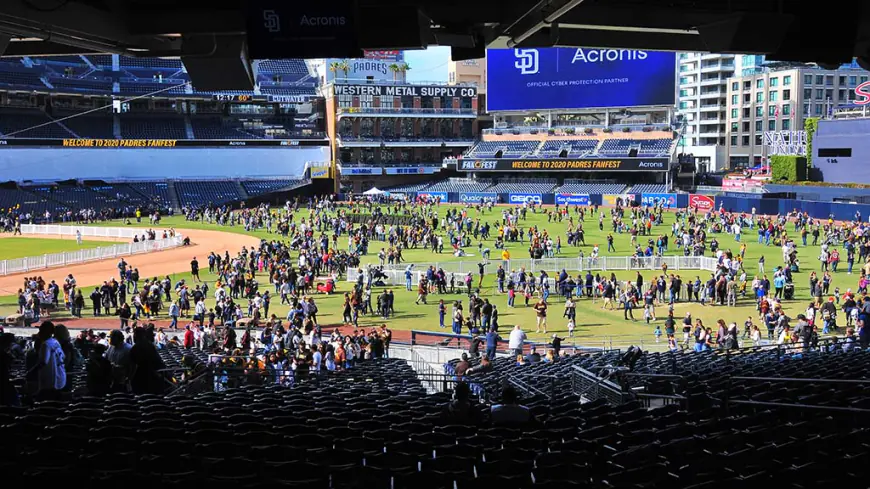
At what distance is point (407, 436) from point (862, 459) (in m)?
3.78

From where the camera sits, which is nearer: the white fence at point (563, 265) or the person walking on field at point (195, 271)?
the white fence at point (563, 265)

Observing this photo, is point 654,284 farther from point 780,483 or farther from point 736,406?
point 780,483

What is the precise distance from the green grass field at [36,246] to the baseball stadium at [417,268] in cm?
52

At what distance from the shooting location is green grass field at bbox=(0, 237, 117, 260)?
45.2m

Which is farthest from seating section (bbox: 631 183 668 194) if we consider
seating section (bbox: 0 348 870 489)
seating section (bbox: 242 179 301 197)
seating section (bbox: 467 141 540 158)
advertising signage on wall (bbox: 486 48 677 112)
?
seating section (bbox: 0 348 870 489)

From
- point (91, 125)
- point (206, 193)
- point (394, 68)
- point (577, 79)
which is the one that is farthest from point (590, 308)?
point (394, 68)

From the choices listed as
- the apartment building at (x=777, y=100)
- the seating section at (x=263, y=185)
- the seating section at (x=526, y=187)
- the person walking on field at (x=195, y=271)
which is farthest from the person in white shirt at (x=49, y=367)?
the apartment building at (x=777, y=100)

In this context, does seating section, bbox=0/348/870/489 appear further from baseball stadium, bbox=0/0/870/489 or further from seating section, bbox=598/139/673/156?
seating section, bbox=598/139/673/156

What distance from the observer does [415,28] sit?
8.27m

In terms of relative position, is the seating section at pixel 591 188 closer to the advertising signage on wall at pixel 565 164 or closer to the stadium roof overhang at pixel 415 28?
the advertising signage on wall at pixel 565 164

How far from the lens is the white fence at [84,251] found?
39.2 metres

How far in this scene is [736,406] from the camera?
9.72 metres

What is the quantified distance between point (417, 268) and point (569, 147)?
5442 centimetres

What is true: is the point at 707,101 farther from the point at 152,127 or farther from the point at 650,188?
the point at 152,127
